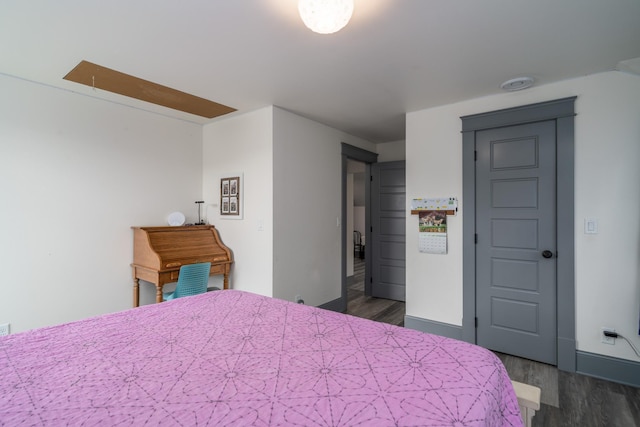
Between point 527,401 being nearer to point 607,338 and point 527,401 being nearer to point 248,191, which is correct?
point 607,338

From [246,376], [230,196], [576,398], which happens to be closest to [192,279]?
[230,196]

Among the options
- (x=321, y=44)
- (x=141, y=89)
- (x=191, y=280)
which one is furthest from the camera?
(x=191, y=280)

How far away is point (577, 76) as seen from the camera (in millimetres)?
2510

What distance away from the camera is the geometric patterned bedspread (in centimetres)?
82

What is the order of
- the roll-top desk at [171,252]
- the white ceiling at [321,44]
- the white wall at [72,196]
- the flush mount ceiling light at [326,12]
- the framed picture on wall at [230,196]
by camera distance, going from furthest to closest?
the framed picture on wall at [230,196] < the roll-top desk at [171,252] < the white wall at [72,196] < the white ceiling at [321,44] < the flush mount ceiling light at [326,12]

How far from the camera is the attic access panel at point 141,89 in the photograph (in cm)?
246

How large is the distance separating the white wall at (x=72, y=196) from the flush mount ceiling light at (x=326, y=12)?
8.74 feet

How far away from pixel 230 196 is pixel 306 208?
0.90 meters

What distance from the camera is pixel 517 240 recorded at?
284 centimetres

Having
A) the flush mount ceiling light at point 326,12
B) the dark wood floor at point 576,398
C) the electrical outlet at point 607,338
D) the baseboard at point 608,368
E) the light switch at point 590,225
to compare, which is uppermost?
the flush mount ceiling light at point 326,12

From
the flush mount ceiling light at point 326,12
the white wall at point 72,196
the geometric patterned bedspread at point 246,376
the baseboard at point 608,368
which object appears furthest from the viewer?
the white wall at point 72,196

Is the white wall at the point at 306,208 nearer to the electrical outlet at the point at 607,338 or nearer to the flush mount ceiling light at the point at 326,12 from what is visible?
the flush mount ceiling light at the point at 326,12

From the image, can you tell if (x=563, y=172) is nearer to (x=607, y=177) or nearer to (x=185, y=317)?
(x=607, y=177)

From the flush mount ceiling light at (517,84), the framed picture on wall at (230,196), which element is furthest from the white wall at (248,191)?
the flush mount ceiling light at (517,84)
